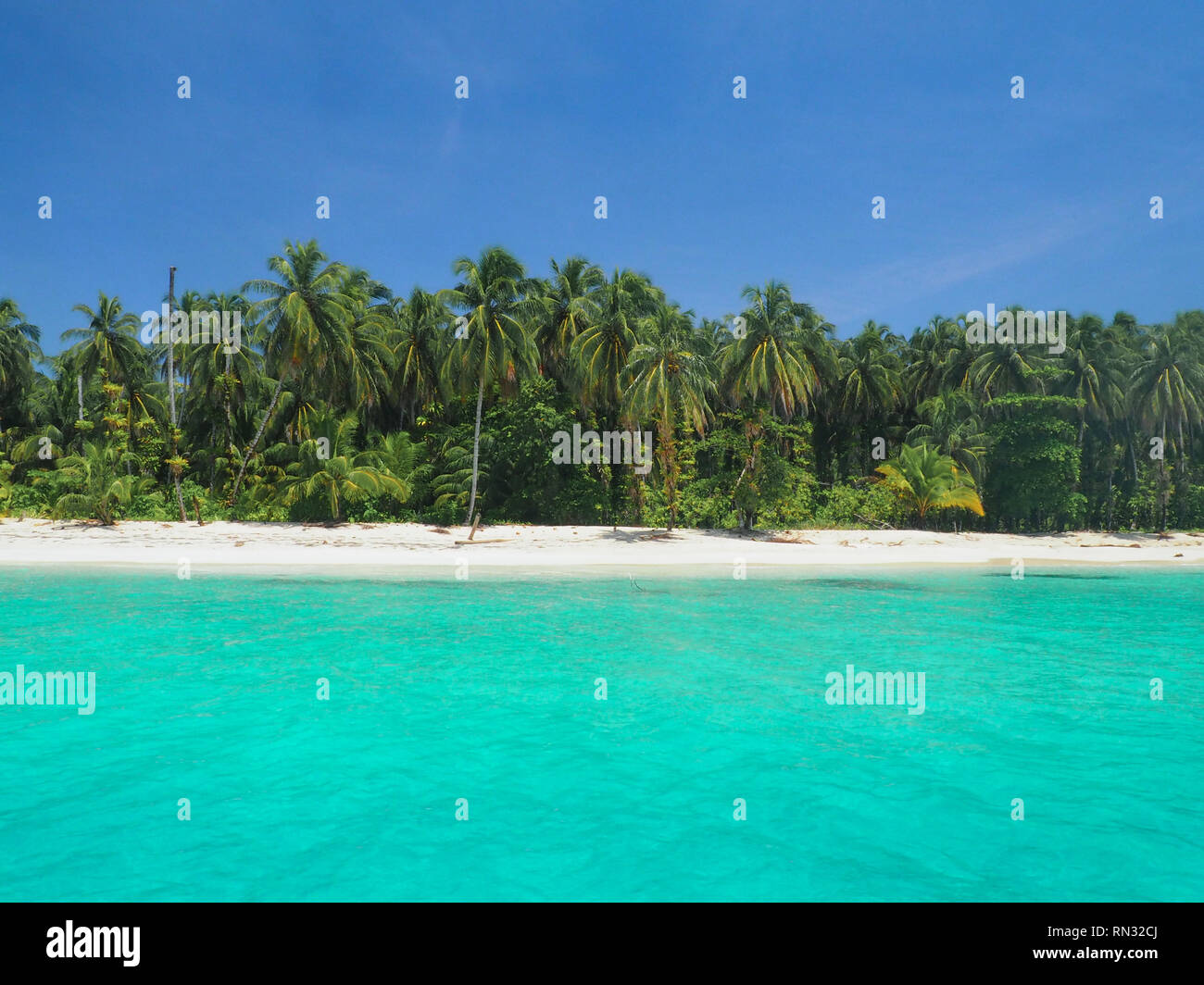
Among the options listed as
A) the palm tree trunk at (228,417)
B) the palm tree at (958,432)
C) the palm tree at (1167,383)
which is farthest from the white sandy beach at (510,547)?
the palm tree at (1167,383)

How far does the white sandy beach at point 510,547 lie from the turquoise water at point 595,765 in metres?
12.7

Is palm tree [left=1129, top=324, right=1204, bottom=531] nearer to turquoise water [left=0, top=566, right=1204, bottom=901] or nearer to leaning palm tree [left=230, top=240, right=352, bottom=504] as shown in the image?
turquoise water [left=0, top=566, right=1204, bottom=901]

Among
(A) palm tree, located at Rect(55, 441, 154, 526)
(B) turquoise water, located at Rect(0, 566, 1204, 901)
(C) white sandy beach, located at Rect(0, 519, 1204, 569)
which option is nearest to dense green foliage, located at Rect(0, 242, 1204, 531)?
(A) palm tree, located at Rect(55, 441, 154, 526)

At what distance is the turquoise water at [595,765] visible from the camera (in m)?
5.23

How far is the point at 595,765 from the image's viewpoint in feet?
24.0

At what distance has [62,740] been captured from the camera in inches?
306

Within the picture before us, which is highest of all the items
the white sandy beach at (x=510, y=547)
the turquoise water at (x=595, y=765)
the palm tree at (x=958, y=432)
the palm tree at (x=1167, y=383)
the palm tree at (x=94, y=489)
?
the palm tree at (x=1167, y=383)

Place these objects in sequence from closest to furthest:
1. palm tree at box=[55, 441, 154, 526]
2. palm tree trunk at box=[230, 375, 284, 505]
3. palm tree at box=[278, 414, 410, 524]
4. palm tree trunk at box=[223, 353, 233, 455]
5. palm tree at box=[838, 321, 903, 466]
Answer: palm tree at box=[55, 441, 154, 526]
palm tree at box=[278, 414, 410, 524]
palm tree trunk at box=[230, 375, 284, 505]
palm tree trunk at box=[223, 353, 233, 455]
palm tree at box=[838, 321, 903, 466]

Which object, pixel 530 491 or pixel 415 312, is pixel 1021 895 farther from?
pixel 415 312

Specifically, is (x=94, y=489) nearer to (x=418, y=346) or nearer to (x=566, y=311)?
(x=418, y=346)

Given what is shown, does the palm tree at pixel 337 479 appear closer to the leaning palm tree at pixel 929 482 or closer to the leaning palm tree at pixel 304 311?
the leaning palm tree at pixel 304 311

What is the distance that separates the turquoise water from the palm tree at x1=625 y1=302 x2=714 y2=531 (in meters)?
16.6

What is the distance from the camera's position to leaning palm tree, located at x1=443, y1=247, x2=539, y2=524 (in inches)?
1316

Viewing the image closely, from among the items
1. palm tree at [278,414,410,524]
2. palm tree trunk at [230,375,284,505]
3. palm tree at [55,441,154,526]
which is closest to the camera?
palm tree at [55,441,154,526]
